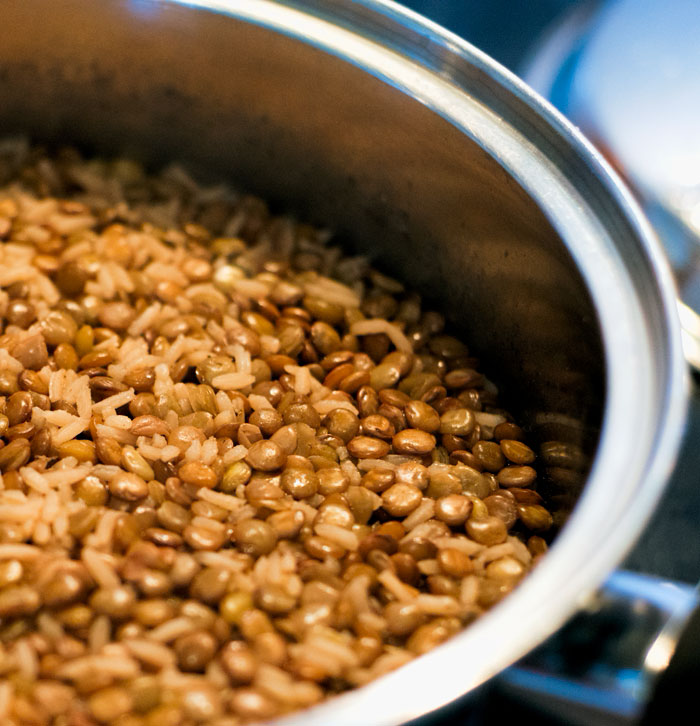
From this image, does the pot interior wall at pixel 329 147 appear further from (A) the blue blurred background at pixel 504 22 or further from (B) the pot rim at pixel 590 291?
(A) the blue blurred background at pixel 504 22

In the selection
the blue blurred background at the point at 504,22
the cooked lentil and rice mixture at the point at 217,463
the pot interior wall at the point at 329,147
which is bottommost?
the cooked lentil and rice mixture at the point at 217,463

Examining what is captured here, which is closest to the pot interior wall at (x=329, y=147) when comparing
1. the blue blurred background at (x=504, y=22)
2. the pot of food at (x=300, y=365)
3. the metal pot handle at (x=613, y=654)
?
the pot of food at (x=300, y=365)

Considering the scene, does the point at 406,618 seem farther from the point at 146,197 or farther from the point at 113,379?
the point at 146,197

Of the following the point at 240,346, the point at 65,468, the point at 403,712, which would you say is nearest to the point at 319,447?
the point at 240,346

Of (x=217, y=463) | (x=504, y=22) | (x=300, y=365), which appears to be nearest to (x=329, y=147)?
(x=300, y=365)

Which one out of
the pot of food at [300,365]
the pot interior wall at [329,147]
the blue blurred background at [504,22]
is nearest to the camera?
the pot of food at [300,365]

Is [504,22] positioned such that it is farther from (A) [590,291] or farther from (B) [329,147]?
(A) [590,291]

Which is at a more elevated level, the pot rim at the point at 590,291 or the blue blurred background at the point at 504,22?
the blue blurred background at the point at 504,22

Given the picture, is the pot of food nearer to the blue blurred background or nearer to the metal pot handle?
the metal pot handle
